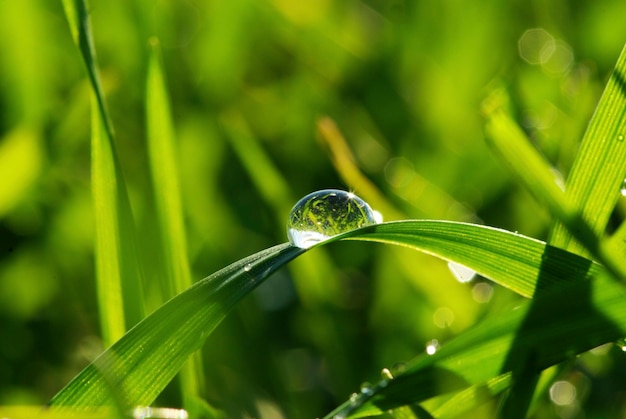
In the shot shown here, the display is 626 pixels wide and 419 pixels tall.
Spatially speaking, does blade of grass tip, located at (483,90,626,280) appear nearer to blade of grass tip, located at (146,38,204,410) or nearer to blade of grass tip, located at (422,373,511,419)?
blade of grass tip, located at (422,373,511,419)

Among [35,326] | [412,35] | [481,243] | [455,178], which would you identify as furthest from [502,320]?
[412,35]

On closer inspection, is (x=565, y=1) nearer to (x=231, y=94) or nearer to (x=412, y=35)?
(x=412, y=35)

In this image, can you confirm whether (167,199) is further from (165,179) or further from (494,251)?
(494,251)

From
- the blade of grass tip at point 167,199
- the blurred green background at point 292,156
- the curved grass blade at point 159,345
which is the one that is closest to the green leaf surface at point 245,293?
the curved grass blade at point 159,345

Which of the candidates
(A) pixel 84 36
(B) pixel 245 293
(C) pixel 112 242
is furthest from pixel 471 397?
(A) pixel 84 36

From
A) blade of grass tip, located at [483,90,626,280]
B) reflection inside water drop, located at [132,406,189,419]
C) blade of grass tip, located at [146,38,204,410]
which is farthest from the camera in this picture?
blade of grass tip, located at [146,38,204,410]

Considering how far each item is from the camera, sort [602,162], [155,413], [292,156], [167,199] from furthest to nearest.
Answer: [292,156] → [167,199] → [602,162] → [155,413]

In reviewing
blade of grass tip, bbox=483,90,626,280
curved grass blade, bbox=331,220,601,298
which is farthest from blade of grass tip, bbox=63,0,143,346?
blade of grass tip, bbox=483,90,626,280
